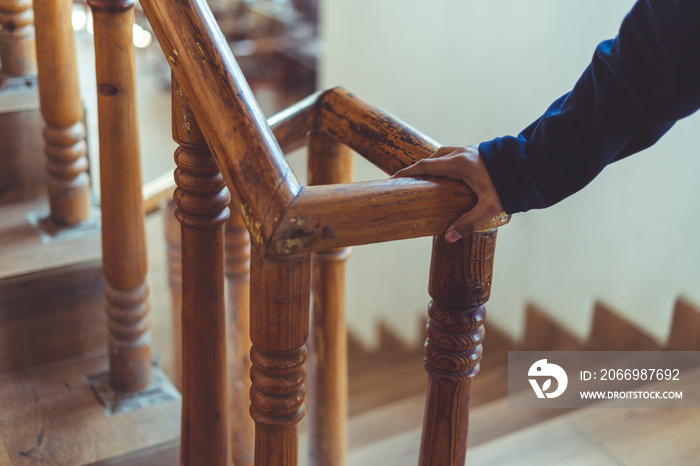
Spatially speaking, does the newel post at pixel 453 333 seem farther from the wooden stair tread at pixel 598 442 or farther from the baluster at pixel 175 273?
the baluster at pixel 175 273

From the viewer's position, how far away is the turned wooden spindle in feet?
3.39

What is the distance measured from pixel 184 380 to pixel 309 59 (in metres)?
6.04

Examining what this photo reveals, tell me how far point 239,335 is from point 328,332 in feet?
0.59

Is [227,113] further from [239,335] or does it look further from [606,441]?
[606,441]

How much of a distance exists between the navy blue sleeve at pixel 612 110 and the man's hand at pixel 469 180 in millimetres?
11

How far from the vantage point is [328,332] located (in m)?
1.15

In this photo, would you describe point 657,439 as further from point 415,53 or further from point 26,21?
point 415,53

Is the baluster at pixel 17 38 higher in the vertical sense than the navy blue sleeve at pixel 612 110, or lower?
lower

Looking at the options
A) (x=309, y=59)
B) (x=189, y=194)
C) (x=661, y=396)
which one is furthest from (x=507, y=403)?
(x=309, y=59)

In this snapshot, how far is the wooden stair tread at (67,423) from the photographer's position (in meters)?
1.09

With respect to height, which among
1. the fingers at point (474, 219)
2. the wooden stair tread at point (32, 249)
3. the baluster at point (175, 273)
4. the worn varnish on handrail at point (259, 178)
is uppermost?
the worn varnish on handrail at point (259, 178)

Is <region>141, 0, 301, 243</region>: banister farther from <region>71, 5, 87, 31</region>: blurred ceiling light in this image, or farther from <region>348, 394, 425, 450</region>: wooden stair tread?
<region>71, 5, 87, 31</region>: blurred ceiling light

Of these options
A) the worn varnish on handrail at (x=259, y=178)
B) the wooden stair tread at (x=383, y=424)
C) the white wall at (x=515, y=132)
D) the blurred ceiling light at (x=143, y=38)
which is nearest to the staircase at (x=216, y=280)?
the worn varnish on handrail at (x=259, y=178)

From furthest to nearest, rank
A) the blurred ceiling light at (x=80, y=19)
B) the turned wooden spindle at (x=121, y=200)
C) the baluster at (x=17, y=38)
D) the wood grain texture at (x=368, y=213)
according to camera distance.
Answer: the blurred ceiling light at (x=80, y=19), the baluster at (x=17, y=38), the turned wooden spindle at (x=121, y=200), the wood grain texture at (x=368, y=213)
